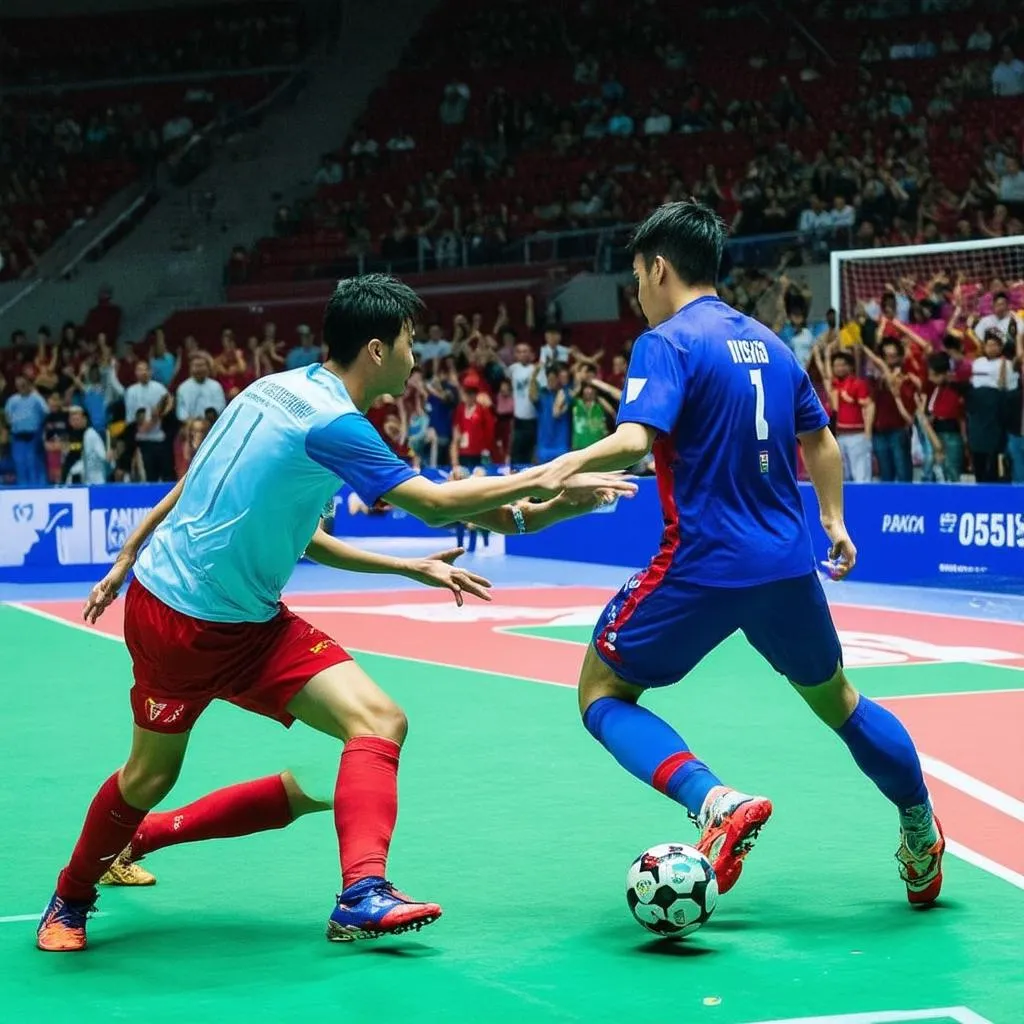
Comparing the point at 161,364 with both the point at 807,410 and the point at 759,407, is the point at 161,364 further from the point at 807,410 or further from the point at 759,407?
the point at 759,407

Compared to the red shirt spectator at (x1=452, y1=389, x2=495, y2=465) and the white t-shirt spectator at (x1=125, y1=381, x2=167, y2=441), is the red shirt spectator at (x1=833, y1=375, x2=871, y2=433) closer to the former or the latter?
the red shirt spectator at (x1=452, y1=389, x2=495, y2=465)

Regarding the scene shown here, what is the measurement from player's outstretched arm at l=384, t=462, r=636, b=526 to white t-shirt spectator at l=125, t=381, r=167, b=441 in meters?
18.4

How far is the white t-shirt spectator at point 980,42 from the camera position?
30.1 metres

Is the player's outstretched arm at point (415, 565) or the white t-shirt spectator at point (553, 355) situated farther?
the white t-shirt spectator at point (553, 355)

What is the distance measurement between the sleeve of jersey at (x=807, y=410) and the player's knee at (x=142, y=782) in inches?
88.6

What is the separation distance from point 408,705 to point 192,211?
2816 centimetres

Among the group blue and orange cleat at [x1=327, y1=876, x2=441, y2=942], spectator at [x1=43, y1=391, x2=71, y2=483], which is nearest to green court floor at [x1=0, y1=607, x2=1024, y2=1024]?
blue and orange cleat at [x1=327, y1=876, x2=441, y2=942]

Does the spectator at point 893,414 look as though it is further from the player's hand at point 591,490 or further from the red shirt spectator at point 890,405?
the player's hand at point 591,490

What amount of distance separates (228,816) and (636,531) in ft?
46.3

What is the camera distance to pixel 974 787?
24.9ft

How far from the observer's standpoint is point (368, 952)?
5.21 meters

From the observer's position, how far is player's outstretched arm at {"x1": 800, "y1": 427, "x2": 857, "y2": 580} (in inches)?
230

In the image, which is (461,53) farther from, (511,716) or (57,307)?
(511,716)

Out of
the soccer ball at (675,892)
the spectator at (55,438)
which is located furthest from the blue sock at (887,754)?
the spectator at (55,438)
